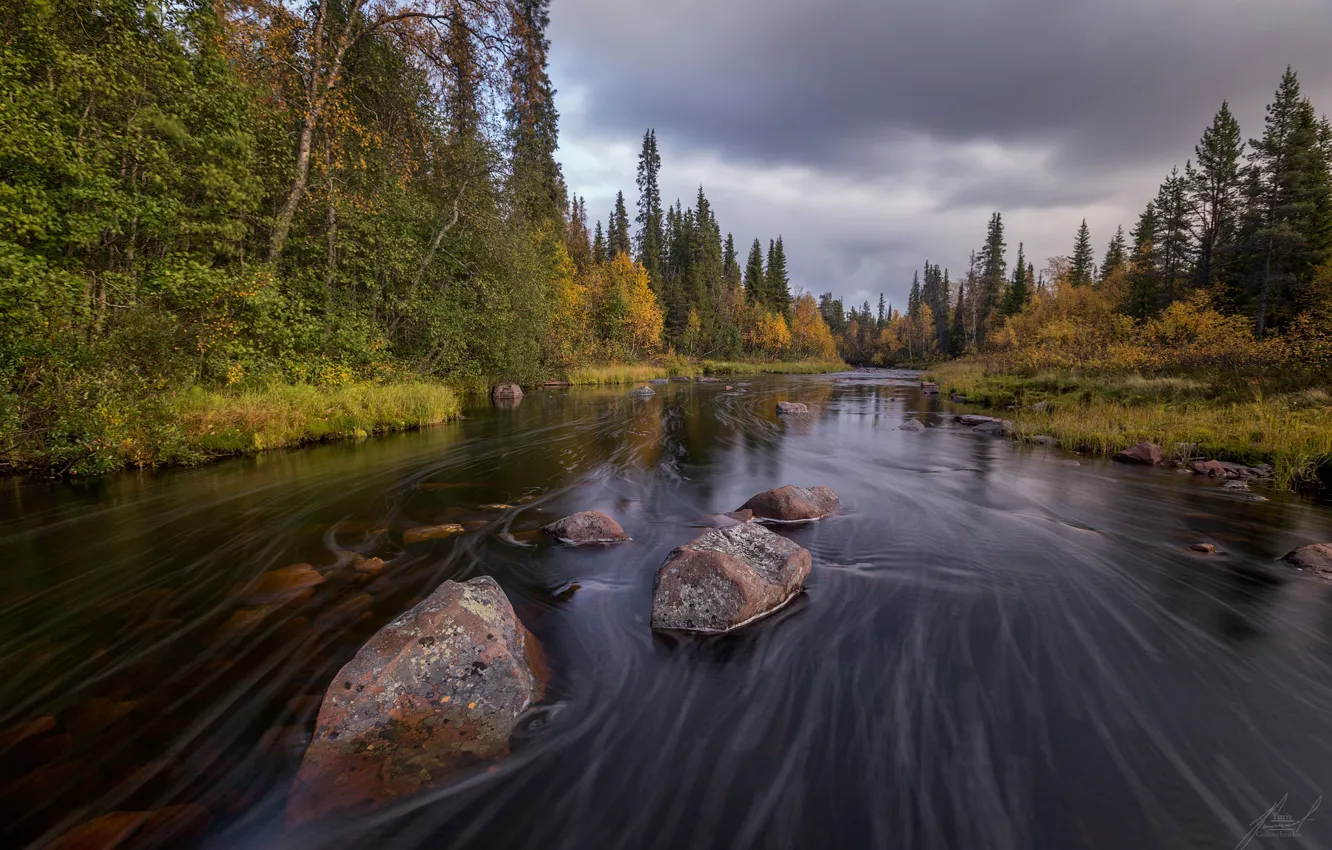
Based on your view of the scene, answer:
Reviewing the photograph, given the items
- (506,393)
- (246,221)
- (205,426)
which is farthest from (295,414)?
(506,393)

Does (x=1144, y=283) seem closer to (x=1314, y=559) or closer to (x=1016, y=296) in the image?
(x=1016, y=296)

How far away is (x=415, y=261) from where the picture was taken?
60.4ft

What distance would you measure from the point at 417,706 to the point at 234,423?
36.9 ft

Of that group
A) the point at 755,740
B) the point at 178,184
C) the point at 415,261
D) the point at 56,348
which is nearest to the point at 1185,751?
the point at 755,740

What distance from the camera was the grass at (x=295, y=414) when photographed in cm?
1045

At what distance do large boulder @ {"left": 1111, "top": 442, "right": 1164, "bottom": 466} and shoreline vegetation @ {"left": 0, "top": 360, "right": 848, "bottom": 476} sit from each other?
1973 centimetres

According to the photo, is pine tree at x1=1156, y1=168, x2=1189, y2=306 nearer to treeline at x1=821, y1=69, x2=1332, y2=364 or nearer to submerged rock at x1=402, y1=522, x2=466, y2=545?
treeline at x1=821, y1=69, x2=1332, y2=364

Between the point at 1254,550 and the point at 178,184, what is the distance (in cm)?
1952

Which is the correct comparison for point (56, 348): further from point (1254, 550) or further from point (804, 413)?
point (804, 413)

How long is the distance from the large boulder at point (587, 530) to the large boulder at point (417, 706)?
3.01 m

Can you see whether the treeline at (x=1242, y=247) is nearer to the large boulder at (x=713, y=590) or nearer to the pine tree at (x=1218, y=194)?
the pine tree at (x=1218, y=194)

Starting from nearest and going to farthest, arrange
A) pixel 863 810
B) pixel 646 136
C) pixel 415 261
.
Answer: pixel 863 810
pixel 415 261
pixel 646 136

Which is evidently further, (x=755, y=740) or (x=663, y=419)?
(x=663, y=419)

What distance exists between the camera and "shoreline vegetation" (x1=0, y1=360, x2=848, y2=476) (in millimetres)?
8500
